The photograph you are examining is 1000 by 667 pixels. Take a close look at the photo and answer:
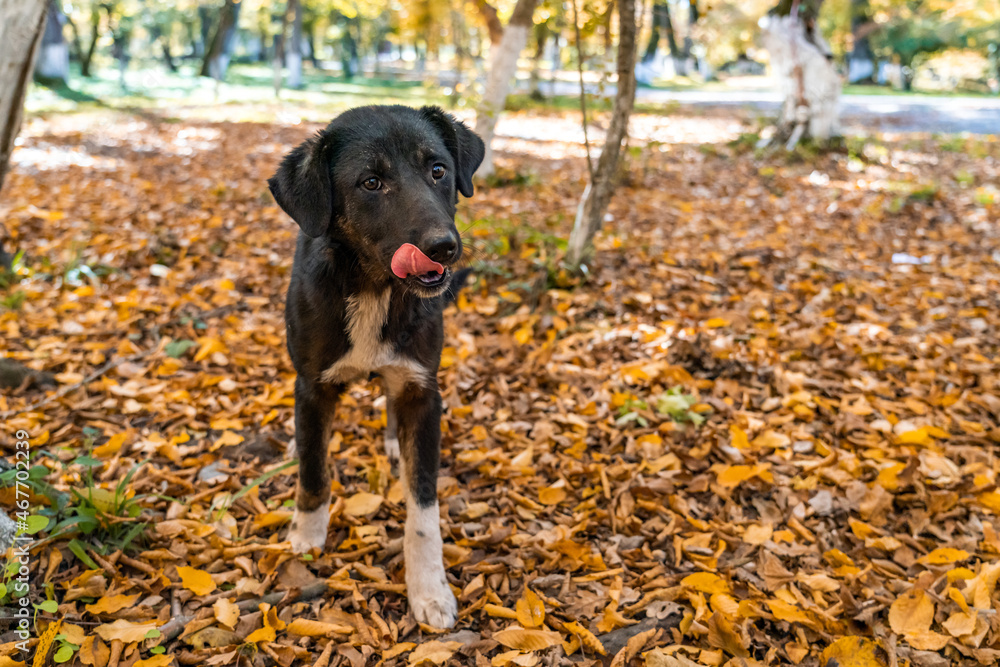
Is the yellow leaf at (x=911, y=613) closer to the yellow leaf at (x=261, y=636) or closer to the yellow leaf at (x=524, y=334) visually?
the yellow leaf at (x=261, y=636)

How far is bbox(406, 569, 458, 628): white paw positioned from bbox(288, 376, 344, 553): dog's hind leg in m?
0.54

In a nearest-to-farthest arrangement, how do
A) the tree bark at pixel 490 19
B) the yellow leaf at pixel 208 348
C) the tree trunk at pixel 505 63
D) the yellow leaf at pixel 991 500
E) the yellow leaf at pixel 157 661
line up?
the yellow leaf at pixel 157 661 → the yellow leaf at pixel 991 500 → the yellow leaf at pixel 208 348 → the tree trunk at pixel 505 63 → the tree bark at pixel 490 19

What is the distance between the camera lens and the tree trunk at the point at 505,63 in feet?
28.3

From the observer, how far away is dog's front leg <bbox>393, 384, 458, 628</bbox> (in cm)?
283

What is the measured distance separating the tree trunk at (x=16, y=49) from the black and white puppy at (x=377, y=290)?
2346mm

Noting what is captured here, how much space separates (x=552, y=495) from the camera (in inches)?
140

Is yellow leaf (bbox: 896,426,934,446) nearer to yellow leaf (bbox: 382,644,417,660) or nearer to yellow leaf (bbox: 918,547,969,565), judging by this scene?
yellow leaf (bbox: 918,547,969,565)

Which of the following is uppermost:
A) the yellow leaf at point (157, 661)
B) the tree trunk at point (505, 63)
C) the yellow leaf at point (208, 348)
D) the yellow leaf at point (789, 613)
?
the tree trunk at point (505, 63)

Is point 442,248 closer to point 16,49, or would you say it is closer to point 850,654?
point 850,654

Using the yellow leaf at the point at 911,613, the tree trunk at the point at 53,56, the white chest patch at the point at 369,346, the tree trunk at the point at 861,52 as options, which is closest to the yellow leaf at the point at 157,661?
the white chest patch at the point at 369,346

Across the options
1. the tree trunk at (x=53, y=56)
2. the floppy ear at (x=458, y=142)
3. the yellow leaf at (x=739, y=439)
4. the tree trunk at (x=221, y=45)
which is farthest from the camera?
the tree trunk at (x=221, y=45)

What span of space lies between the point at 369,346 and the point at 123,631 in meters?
1.41

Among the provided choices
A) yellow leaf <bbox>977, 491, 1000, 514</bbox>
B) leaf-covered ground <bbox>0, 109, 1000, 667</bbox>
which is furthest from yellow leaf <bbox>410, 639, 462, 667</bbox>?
yellow leaf <bbox>977, 491, 1000, 514</bbox>

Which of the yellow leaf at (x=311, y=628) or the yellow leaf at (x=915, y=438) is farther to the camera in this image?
the yellow leaf at (x=915, y=438)
